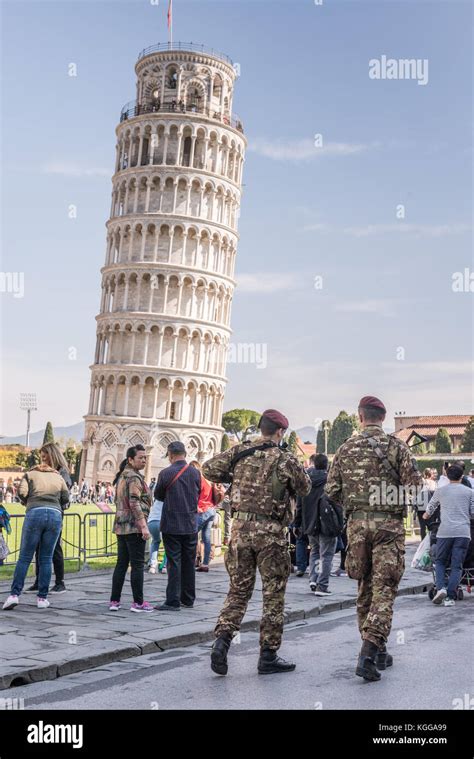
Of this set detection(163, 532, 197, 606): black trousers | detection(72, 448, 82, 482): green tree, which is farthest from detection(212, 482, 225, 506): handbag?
detection(72, 448, 82, 482): green tree

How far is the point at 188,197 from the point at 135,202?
4.32 metres

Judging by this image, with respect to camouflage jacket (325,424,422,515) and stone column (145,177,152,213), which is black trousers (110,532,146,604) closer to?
camouflage jacket (325,424,422,515)

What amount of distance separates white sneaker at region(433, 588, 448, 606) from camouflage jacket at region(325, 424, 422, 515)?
4.50 metres

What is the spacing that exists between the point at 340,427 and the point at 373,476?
115 m

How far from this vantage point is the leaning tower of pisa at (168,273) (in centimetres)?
6819

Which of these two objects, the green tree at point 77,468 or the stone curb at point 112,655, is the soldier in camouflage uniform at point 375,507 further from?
the green tree at point 77,468

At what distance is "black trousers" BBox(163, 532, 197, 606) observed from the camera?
32.5 ft

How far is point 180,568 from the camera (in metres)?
10.1

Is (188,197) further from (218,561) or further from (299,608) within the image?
(299,608)

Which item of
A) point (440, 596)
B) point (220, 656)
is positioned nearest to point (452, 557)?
point (440, 596)

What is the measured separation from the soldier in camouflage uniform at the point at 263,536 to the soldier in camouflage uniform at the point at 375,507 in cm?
44

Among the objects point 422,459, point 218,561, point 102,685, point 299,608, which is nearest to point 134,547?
point 299,608

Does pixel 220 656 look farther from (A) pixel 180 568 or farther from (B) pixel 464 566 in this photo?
(B) pixel 464 566
